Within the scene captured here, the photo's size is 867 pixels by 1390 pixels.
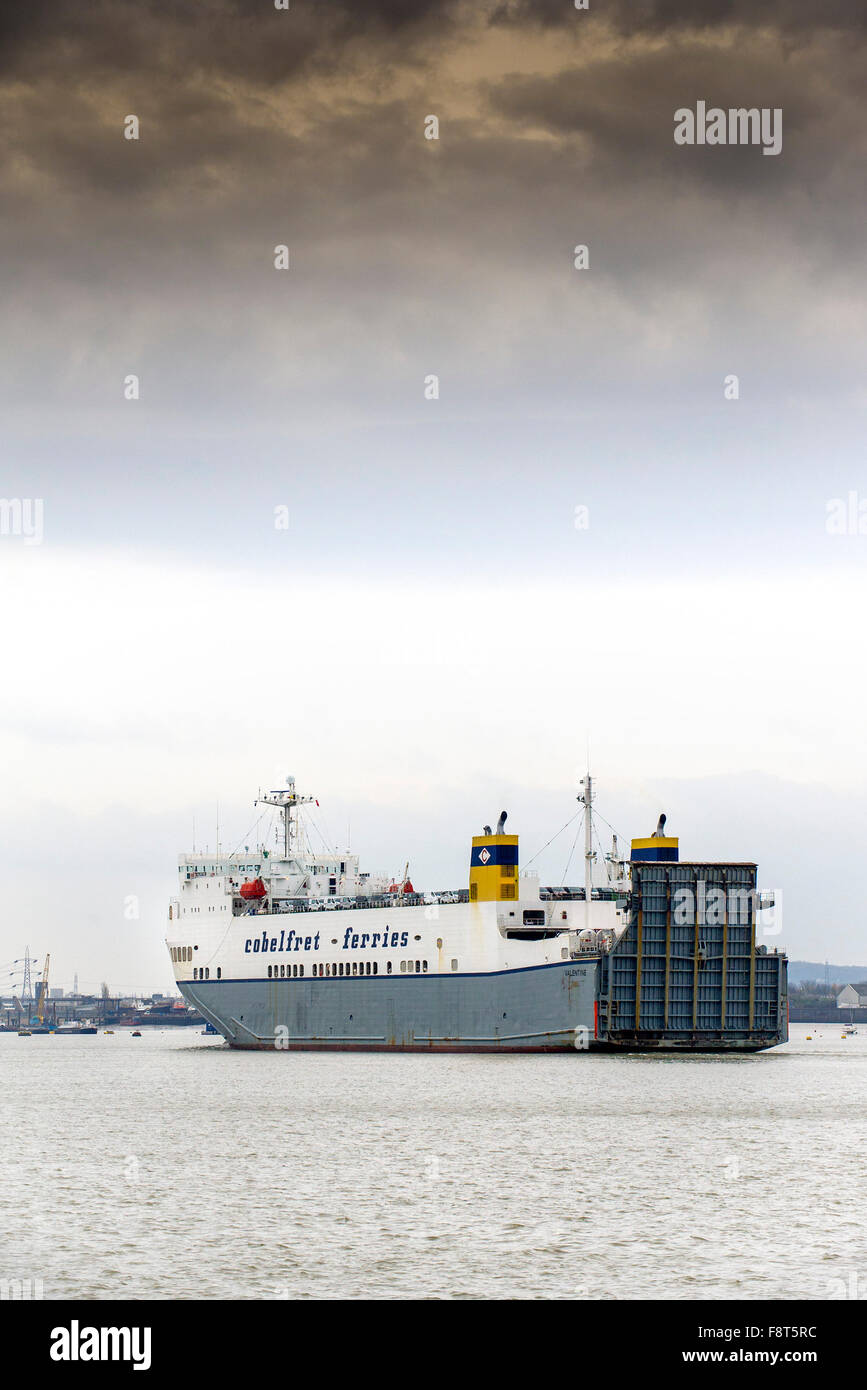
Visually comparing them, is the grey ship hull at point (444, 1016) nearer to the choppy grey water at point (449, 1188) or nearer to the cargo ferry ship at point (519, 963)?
the cargo ferry ship at point (519, 963)

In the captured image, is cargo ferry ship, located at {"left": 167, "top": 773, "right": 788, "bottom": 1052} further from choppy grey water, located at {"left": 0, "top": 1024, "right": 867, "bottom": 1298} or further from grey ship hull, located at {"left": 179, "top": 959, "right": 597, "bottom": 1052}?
choppy grey water, located at {"left": 0, "top": 1024, "right": 867, "bottom": 1298}

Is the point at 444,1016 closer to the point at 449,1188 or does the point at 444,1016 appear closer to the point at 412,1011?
the point at 412,1011

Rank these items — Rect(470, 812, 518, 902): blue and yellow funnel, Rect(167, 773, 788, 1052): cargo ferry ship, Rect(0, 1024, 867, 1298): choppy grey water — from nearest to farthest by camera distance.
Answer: Rect(0, 1024, 867, 1298): choppy grey water
Rect(167, 773, 788, 1052): cargo ferry ship
Rect(470, 812, 518, 902): blue and yellow funnel

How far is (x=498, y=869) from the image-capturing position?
9062 centimetres

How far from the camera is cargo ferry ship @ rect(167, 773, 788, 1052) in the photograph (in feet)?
280

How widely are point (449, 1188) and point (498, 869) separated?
46562 millimetres

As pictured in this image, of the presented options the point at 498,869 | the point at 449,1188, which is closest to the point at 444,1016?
the point at 498,869

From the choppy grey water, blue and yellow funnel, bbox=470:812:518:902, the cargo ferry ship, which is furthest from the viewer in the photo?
blue and yellow funnel, bbox=470:812:518:902

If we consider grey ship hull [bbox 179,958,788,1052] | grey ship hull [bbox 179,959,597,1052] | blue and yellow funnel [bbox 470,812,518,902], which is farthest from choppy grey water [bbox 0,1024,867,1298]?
blue and yellow funnel [bbox 470,812,518,902]

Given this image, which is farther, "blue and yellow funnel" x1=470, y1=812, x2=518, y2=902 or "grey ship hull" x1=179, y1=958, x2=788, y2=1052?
"blue and yellow funnel" x1=470, y1=812, x2=518, y2=902

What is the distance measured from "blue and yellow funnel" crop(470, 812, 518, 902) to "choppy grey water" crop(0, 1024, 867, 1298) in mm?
11643
